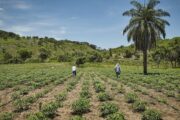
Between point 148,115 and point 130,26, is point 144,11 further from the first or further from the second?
point 148,115

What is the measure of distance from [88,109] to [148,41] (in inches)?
1230

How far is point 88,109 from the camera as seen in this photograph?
43.6ft

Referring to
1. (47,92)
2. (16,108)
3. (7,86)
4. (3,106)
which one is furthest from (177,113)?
(7,86)

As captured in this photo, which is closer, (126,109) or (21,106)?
(126,109)

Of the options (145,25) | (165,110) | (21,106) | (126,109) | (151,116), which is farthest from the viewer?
(145,25)

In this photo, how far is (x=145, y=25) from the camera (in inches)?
1700

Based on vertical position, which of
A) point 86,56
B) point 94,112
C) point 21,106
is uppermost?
point 86,56

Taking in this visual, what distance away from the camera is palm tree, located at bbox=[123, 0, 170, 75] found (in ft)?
141

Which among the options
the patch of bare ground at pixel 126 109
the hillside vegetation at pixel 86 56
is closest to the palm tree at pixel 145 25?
the hillside vegetation at pixel 86 56

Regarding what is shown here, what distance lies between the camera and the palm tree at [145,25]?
42.9m

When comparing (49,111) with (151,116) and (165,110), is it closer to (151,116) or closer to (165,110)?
(151,116)

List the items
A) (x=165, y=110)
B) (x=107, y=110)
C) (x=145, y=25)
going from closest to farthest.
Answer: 1. (x=107, y=110)
2. (x=165, y=110)
3. (x=145, y=25)

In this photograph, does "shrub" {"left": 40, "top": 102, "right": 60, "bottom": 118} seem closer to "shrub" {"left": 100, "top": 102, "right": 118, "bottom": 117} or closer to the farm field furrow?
"shrub" {"left": 100, "top": 102, "right": 118, "bottom": 117}

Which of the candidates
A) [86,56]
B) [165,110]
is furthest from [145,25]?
[86,56]
